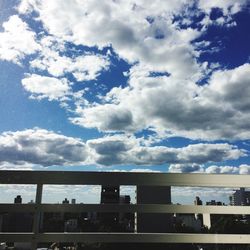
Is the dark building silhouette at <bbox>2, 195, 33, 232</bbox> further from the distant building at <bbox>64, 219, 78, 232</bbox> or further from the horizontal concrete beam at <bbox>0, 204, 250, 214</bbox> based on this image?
the horizontal concrete beam at <bbox>0, 204, 250, 214</bbox>

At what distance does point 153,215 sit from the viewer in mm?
4996

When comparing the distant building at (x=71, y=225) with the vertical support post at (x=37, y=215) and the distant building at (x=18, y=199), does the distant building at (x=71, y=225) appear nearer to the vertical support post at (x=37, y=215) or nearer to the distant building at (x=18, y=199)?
the distant building at (x=18, y=199)

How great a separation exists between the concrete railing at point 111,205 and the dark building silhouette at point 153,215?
0.16 m

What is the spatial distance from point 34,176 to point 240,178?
2.90 m

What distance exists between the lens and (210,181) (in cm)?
448

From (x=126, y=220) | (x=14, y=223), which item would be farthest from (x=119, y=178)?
(x=14, y=223)

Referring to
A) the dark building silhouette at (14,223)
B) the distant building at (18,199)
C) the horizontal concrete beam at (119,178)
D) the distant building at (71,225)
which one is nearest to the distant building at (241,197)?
the horizontal concrete beam at (119,178)

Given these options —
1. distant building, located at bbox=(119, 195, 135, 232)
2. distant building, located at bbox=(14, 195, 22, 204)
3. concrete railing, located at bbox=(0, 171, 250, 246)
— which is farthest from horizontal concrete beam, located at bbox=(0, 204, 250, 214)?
distant building, located at bbox=(119, 195, 135, 232)

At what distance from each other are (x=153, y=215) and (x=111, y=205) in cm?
82

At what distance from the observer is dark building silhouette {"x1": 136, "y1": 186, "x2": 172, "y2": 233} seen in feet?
15.4

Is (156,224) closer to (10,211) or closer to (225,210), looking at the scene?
(225,210)

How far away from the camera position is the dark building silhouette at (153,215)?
4.70 metres

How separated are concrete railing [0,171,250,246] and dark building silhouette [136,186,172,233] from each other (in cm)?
16

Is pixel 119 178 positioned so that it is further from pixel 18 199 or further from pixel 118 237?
pixel 18 199
